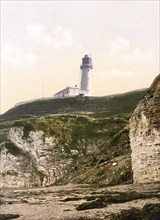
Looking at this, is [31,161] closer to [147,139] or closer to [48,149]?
[48,149]

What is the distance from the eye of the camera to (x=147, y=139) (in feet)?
125

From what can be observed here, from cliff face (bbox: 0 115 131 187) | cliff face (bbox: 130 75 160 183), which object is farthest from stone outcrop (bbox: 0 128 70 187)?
cliff face (bbox: 130 75 160 183)

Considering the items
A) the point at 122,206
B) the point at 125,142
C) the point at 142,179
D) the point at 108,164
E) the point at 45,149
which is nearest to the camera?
the point at 122,206

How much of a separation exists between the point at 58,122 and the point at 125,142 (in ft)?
118

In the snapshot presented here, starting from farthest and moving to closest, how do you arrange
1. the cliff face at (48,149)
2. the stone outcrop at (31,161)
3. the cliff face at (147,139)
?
the cliff face at (48,149)
the stone outcrop at (31,161)
the cliff face at (147,139)

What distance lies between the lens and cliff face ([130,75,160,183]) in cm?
3669

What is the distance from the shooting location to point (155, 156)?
36.5 m

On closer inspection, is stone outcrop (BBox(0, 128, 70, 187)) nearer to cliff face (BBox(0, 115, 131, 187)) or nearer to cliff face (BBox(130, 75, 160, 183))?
cliff face (BBox(0, 115, 131, 187))

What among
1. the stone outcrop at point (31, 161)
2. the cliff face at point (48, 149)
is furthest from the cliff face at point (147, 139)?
the stone outcrop at point (31, 161)

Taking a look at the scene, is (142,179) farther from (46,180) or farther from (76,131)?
(76,131)

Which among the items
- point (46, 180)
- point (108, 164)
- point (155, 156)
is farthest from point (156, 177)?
point (46, 180)

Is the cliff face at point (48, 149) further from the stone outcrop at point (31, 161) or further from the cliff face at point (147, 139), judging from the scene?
the cliff face at point (147, 139)

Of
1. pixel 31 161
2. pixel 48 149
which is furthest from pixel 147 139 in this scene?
pixel 48 149

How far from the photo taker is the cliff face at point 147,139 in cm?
3669
